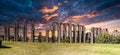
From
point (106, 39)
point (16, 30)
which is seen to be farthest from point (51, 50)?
point (106, 39)

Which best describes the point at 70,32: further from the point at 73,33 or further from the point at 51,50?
the point at 51,50

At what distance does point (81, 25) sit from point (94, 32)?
12.1m

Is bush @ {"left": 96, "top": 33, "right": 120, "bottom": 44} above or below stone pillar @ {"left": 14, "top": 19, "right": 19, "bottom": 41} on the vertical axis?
below

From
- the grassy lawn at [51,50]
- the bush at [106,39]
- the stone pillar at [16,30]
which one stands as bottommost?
the grassy lawn at [51,50]

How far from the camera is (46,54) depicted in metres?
43.8

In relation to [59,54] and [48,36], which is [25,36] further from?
[59,54]

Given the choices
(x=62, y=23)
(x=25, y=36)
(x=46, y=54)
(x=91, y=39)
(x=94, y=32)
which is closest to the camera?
(x=46, y=54)

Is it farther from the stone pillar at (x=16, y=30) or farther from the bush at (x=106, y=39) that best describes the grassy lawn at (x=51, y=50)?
the bush at (x=106, y=39)

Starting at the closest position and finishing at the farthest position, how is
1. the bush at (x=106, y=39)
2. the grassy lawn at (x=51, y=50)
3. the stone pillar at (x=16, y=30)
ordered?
the grassy lawn at (x=51, y=50), the stone pillar at (x=16, y=30), the bush at (x=106, y=39)

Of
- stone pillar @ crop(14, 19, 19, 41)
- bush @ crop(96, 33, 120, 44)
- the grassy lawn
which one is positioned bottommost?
the grassy lawn

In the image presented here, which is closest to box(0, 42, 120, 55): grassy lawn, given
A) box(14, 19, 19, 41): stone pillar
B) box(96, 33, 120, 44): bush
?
box(14, 19, 19, 41): stone pillar

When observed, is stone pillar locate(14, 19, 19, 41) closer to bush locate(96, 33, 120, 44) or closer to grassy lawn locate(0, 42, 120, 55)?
bush locate(96, 33, 120, 44)

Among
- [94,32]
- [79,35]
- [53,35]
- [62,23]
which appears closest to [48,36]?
[53,35]

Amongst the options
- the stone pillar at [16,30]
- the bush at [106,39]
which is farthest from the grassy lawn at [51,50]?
the bush at [106,39]
